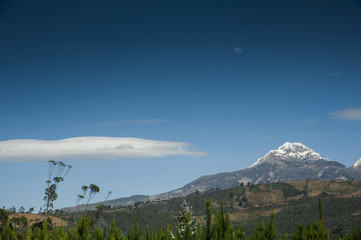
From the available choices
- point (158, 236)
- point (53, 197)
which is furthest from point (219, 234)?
point (53, 197)

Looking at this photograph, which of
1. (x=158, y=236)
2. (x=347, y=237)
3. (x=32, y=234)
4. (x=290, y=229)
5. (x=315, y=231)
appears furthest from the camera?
(x=290, y=229)

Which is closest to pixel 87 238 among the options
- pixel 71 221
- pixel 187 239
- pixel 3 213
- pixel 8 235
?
pixel 8 235

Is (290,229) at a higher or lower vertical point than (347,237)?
lower

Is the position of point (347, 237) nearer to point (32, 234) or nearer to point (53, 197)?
point (32, 234)

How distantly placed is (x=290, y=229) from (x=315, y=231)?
19439cm

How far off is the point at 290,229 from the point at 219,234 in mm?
200329

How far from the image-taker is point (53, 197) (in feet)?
373

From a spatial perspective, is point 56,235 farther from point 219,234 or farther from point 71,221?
point 71,221

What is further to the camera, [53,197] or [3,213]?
[53,197]

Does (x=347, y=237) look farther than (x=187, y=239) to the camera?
Yes

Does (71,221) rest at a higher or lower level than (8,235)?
lower

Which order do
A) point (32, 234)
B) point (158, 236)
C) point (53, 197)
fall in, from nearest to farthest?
1. point (158, 236)
2. point (32, 234)
3. point (53, 197)

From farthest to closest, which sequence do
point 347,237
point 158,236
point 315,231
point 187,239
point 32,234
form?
point 347,237 < point 315,231 < point 32,234 < point 158,236 < point 187,239

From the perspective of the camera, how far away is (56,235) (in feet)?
44.3
